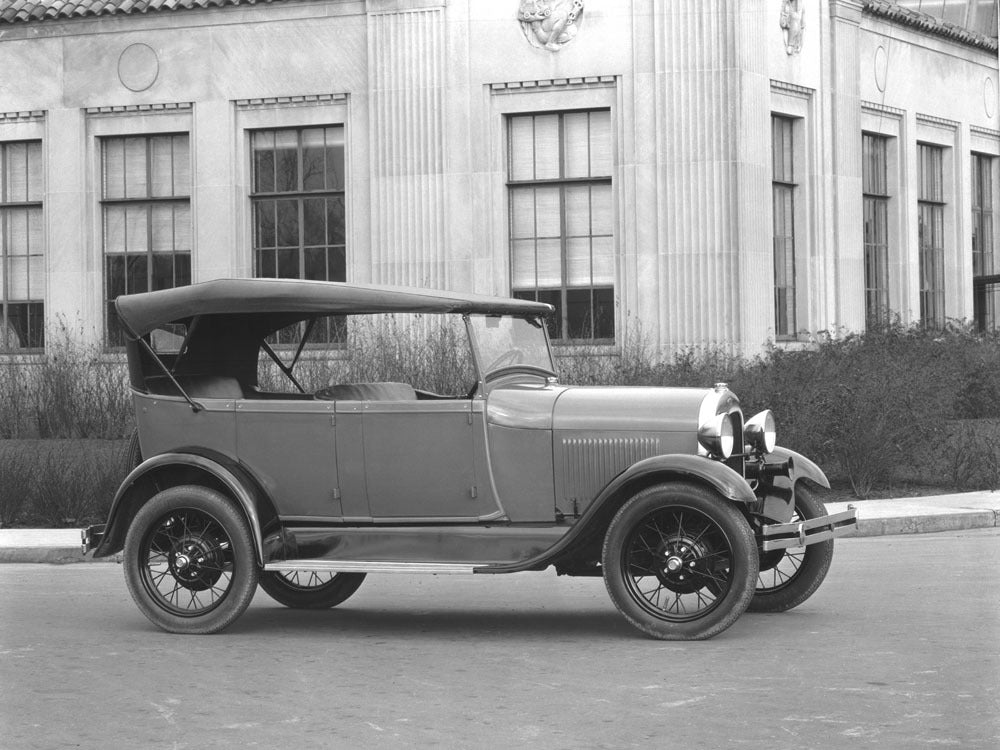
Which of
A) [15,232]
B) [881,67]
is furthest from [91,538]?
[881,67]

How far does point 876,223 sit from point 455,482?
1862 cm

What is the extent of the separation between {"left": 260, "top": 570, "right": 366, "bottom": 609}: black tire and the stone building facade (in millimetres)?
11846

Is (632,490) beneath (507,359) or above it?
beneath

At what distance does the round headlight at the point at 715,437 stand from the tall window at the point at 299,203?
49.9 feet

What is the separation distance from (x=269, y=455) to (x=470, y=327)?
1366mm

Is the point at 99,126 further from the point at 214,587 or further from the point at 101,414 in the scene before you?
the point at 214,587

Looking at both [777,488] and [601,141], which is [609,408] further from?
[601,141]

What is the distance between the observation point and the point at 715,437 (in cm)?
858

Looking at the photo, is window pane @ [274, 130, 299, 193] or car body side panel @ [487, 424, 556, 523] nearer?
car body side panel @ [487, 424, 556, 523]

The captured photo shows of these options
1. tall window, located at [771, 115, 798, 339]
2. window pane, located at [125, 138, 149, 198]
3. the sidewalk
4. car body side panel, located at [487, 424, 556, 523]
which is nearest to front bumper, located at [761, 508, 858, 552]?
car body side panel, located at [487, 424, 556, 523]

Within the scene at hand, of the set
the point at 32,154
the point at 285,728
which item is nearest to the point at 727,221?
the point at 32,154

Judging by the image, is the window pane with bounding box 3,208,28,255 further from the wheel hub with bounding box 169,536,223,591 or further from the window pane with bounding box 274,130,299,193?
the wheel hub with bounding box 169,536,223,591

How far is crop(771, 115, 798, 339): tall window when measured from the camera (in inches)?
907

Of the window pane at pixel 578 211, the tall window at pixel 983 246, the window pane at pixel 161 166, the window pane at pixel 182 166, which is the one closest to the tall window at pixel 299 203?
the window pane at pixel 182 166
